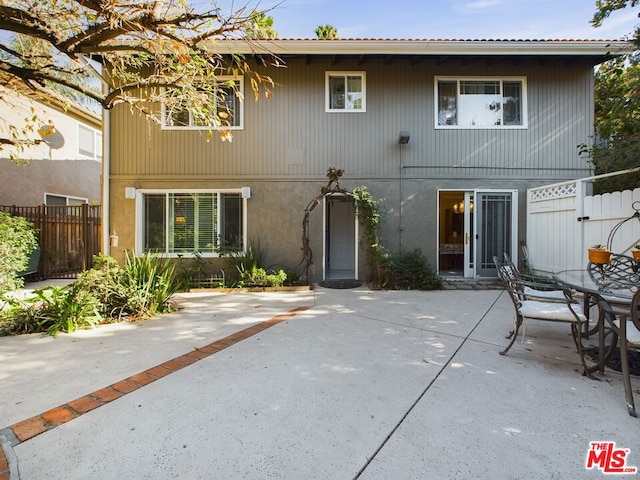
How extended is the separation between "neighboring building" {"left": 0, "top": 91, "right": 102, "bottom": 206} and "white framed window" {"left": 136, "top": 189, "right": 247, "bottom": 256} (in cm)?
382

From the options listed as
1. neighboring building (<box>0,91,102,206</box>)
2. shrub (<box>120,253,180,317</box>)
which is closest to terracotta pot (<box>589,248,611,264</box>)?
shrub (<box>120,253,180,317</box>)

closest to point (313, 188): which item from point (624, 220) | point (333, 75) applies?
point (333, 75)

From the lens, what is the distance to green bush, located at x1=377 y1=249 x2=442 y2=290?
668 cm

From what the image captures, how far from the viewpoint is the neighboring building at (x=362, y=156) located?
739cm

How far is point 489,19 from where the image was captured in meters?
6.76

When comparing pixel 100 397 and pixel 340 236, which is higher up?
pixel 340 236

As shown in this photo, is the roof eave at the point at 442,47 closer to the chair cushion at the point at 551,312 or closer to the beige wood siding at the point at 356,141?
the beige wood siding at the point at 356,141

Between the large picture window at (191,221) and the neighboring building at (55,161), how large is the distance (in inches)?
155

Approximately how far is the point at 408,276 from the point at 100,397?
563cm

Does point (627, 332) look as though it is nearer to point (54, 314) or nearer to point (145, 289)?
point (145, 289)

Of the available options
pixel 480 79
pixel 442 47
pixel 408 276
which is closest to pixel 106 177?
pixel 408 276

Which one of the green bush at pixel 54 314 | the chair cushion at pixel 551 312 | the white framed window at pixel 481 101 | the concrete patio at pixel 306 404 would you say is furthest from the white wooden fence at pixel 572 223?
Result: the green bush at pixel 54 314

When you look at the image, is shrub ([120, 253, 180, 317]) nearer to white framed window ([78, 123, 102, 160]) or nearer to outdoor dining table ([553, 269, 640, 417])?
outdoor dining table ([553, 269, 640, 417])

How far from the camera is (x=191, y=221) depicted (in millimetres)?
7488
